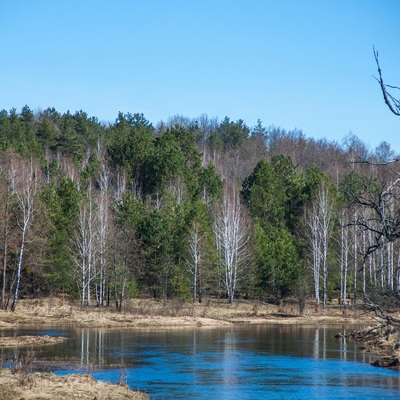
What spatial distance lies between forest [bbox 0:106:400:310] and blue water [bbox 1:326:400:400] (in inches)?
433

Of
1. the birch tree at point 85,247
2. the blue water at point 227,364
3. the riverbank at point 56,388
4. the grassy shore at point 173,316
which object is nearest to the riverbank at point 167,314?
the grassy shore at point 173,316

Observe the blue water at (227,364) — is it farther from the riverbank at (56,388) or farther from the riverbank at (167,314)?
the riverbank at (167,314)

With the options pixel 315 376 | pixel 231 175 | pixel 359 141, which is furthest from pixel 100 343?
pixel 359 141

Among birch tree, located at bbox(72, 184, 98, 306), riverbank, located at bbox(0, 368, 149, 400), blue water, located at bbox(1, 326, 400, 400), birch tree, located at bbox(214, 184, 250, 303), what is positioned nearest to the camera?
riverbank, located at bbox(0, 368, 149, 400)

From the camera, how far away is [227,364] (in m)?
31.2

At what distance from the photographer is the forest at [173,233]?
58.3 metres

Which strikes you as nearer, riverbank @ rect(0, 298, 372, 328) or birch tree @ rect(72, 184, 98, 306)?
Result: riverbank @ rect(0, 298, 372, 328)

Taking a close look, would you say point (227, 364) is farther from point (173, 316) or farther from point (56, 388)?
point (173, 316)

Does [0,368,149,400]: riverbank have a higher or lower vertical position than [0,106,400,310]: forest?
lower

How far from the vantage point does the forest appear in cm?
5834

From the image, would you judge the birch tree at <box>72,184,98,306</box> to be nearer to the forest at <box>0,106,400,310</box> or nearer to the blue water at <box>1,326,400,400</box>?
the forest at <box>0,106,400,310</box>

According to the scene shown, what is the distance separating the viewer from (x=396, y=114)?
345 inches

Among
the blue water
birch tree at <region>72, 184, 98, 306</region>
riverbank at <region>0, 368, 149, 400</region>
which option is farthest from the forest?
riverbank at <region>0, 368, 149, 400</region>

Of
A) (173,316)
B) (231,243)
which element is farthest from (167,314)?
(231,243)
